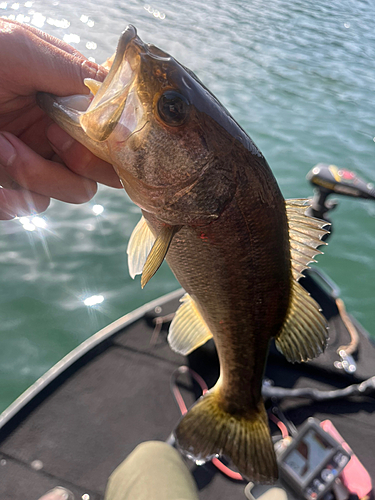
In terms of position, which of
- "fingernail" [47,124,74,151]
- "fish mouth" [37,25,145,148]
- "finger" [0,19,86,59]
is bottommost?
"fingernail" [47,124,74,151]

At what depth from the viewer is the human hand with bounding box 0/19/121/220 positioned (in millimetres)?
1650

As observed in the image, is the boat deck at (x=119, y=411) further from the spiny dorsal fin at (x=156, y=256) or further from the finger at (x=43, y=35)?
the finger at (x=43, y=35)

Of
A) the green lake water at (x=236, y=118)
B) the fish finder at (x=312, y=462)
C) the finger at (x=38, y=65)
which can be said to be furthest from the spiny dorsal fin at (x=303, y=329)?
the green lake water at (x=236, y=118)

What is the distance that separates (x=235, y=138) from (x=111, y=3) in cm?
1650

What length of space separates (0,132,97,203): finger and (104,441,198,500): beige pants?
71.8 inches

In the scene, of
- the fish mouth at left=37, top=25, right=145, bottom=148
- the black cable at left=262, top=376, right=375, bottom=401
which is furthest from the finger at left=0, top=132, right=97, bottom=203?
the black cable at left=262, top=376, right=375, bottom=401

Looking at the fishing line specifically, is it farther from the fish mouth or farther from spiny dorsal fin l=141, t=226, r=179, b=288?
the fish mouth

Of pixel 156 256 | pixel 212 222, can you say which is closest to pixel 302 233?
pixel 212 222

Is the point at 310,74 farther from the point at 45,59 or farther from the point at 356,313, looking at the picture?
the point at 45,59

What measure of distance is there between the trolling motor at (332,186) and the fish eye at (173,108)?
2.50 metres

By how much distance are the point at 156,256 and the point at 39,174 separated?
2.63 ft

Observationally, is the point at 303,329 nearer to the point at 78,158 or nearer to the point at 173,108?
the point at 173,108

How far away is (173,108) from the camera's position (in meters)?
1.51

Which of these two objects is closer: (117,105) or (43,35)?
(117,105)
